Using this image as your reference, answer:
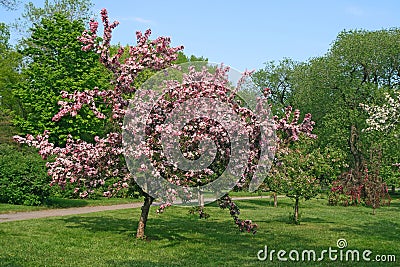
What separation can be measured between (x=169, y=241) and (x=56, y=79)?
68.8 ft

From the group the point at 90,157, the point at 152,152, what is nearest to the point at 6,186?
the point at 90,157

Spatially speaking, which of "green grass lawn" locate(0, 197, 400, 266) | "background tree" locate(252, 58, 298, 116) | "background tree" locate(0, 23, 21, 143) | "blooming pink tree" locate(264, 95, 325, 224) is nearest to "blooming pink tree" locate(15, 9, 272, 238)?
"green grass lawn" locate(0, 197, 400, 266)

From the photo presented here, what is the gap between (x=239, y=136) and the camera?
11.1 meters

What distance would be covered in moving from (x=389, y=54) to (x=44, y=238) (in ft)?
108

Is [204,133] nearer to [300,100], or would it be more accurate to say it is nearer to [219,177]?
[219,177]

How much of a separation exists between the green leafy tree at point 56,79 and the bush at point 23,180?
9.59 meters

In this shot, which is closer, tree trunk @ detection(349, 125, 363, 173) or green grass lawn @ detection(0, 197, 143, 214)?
green grass lawn @ detection(0, 197, 143, 214)

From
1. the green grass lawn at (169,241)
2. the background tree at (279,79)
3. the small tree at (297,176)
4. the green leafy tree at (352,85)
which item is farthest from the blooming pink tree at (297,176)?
the background tree at (279,79)

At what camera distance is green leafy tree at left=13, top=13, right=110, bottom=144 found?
30219 millimetres

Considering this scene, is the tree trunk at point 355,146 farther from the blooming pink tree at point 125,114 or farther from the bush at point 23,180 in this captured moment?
the blooming pink tree at point 125,114

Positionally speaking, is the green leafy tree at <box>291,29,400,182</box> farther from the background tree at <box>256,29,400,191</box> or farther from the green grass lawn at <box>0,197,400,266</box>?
the green grass lawn at <box>0,197,400,266</box>
